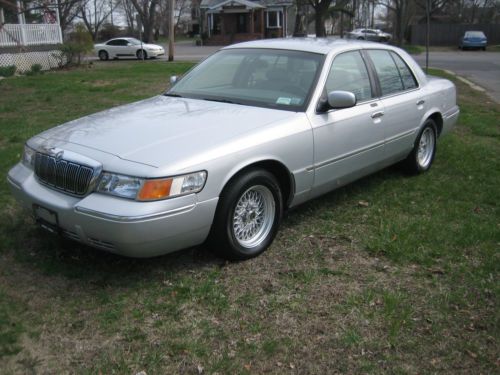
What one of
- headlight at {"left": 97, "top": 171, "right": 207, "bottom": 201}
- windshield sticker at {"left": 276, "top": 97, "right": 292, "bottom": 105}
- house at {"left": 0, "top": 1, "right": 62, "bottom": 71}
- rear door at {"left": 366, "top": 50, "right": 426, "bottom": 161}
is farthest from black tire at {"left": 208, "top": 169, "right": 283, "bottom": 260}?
house at {"left": 0, "top": 1, "right": 62, "bottom": 71}

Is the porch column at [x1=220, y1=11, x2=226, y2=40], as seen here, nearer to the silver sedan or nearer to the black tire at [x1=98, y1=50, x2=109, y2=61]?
the black tire at [x1=98, y1=50, x2=109, y2=61]

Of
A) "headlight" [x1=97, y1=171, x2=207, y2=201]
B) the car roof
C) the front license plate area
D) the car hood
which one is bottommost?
the front license plate area

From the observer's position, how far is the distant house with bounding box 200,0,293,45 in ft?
169

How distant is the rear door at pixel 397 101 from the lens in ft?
18.0

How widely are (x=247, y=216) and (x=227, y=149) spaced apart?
61cm

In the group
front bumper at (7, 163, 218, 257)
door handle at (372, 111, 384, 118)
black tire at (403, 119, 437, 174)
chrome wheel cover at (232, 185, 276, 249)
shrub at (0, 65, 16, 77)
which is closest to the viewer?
front bumper at (7, 163, 218, 257)

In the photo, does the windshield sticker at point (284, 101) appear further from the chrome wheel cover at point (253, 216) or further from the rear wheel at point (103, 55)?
the rear wheel at point (103, 55)

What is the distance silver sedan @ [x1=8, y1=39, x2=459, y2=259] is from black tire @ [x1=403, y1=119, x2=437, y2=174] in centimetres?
24

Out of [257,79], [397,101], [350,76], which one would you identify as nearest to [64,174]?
[257,79]

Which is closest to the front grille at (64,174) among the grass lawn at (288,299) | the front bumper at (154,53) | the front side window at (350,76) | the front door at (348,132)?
the grass lawn at (288,299)

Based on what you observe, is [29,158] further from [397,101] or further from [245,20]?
[245,20]

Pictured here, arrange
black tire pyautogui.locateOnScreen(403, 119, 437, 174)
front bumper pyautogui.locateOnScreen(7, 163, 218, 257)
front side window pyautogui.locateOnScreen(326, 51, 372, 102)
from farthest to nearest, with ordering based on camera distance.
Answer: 1. black tire pyautogui.locateOnScreen(403, 119, 437, 174)
2. front side window pyautogui.locateOnScreen(326, 51, 372, 102)
3. front bumper pyautogui.locateOnScreen(7, 163, 218, 257)

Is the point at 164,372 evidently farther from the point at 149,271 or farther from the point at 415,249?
the point at 415,249

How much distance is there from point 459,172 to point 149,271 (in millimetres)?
4108
